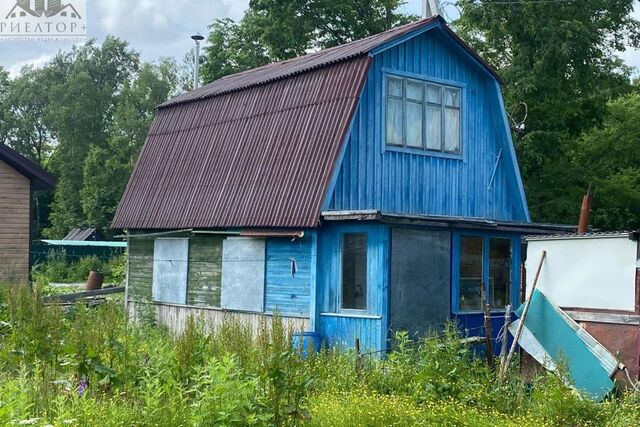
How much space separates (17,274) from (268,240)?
394 inches

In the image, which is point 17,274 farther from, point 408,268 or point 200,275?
point 408,268

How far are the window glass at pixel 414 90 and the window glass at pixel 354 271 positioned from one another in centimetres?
358

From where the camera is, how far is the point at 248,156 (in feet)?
52.7

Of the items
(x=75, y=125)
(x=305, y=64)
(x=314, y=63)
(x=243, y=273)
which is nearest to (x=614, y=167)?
(x=305, y=64)

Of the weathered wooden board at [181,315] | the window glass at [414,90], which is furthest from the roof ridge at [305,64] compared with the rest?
the weathered wooden board at [181,315]

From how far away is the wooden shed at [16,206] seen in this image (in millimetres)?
22375

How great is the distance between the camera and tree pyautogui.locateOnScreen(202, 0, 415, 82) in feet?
88.5

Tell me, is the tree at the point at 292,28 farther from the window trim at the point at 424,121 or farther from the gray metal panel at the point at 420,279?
the gray metal panel at the point at 420,279

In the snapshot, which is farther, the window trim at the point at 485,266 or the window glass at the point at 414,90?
the window glass at the point at 414,90

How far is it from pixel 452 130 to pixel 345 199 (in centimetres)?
332

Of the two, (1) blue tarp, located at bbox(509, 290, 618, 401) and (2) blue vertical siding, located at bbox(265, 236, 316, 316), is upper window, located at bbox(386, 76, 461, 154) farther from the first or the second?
(1) blue tarp, located at bbox(509, 290, 618, 401)

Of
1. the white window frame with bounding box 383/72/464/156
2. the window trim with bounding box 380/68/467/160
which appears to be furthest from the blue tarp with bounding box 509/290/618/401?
the white window frame with bounding box 383/72/464/156

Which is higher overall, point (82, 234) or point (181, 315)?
point (82, 234)

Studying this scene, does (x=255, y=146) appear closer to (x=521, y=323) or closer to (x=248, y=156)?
(x=248, y=156)
